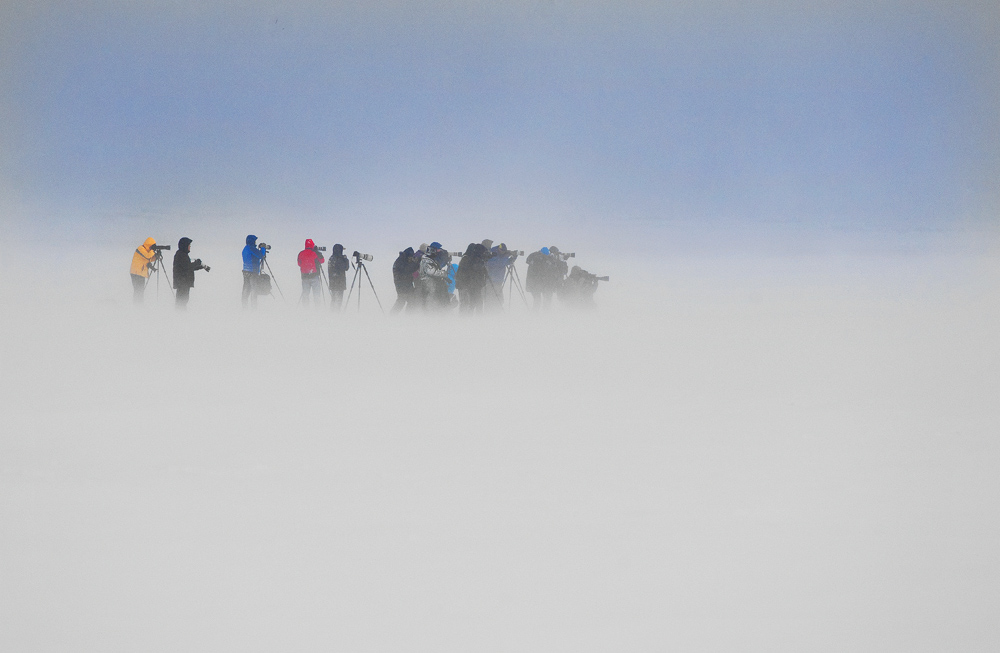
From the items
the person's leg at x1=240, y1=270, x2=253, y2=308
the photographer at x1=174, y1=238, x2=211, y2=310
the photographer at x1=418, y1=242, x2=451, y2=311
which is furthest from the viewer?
the person's leg at x1=240, y1=270, x2=253, y2=308

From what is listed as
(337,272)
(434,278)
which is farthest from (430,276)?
(337,272)

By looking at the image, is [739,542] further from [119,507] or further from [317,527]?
[119,507]

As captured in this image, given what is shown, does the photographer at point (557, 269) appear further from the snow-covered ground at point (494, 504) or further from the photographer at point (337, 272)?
the snow-covered ground at point (494, 504)

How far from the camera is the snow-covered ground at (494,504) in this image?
3459 mm

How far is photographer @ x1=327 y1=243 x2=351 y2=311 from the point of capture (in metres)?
17.2

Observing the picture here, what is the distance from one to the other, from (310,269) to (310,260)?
27 centimetres

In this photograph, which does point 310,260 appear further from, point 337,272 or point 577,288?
point 577,288

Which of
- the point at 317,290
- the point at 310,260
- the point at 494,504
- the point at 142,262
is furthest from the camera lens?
the point at 317,290

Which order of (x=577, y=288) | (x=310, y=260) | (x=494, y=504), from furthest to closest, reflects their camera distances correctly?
(x=577, y=288) < (x=310, y=260) < (x=494, y=504)

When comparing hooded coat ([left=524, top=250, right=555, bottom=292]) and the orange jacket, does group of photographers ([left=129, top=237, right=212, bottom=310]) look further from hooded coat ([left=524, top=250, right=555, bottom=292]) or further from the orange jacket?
hooded coat ([left=524, top=250, right=555, bottom=292])

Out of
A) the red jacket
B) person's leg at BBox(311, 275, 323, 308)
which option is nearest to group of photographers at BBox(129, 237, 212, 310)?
the red jacket

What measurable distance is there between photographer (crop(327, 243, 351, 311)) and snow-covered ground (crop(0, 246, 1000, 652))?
24.0 feet

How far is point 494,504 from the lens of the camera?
4676 mm

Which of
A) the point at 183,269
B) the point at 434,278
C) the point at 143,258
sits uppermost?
the point at 143,258
